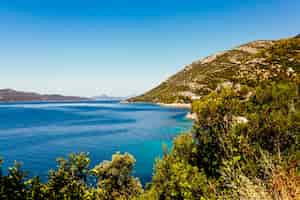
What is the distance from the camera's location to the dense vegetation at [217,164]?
18.2 feet

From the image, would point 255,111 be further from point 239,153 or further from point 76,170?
point 76,170

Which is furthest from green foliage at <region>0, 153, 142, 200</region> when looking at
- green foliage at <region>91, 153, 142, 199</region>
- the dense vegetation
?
green foliage at <region>91, 153, 142, 199</region>

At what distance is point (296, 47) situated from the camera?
8981 centimetres

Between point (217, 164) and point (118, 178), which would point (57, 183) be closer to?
point (217, 164)

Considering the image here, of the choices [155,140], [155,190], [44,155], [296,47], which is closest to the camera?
[155,190]

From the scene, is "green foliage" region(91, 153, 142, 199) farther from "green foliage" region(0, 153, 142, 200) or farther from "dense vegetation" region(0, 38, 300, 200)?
"green foliage" region(0, 153, 142, 200)

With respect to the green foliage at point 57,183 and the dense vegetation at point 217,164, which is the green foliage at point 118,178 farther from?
the green foliage at point 57,183

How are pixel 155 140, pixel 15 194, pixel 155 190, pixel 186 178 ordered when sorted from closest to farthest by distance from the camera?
pixel 15 194
pixel 186 178
pixel 155 190
pixel 155 140

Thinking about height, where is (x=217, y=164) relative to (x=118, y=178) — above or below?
above

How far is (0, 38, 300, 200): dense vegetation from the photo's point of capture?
219 inches

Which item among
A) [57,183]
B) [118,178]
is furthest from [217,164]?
[118,178]

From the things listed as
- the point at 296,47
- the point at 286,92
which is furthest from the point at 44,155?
the point at 296,47

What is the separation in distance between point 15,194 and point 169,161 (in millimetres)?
9750

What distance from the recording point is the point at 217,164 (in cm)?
1438
